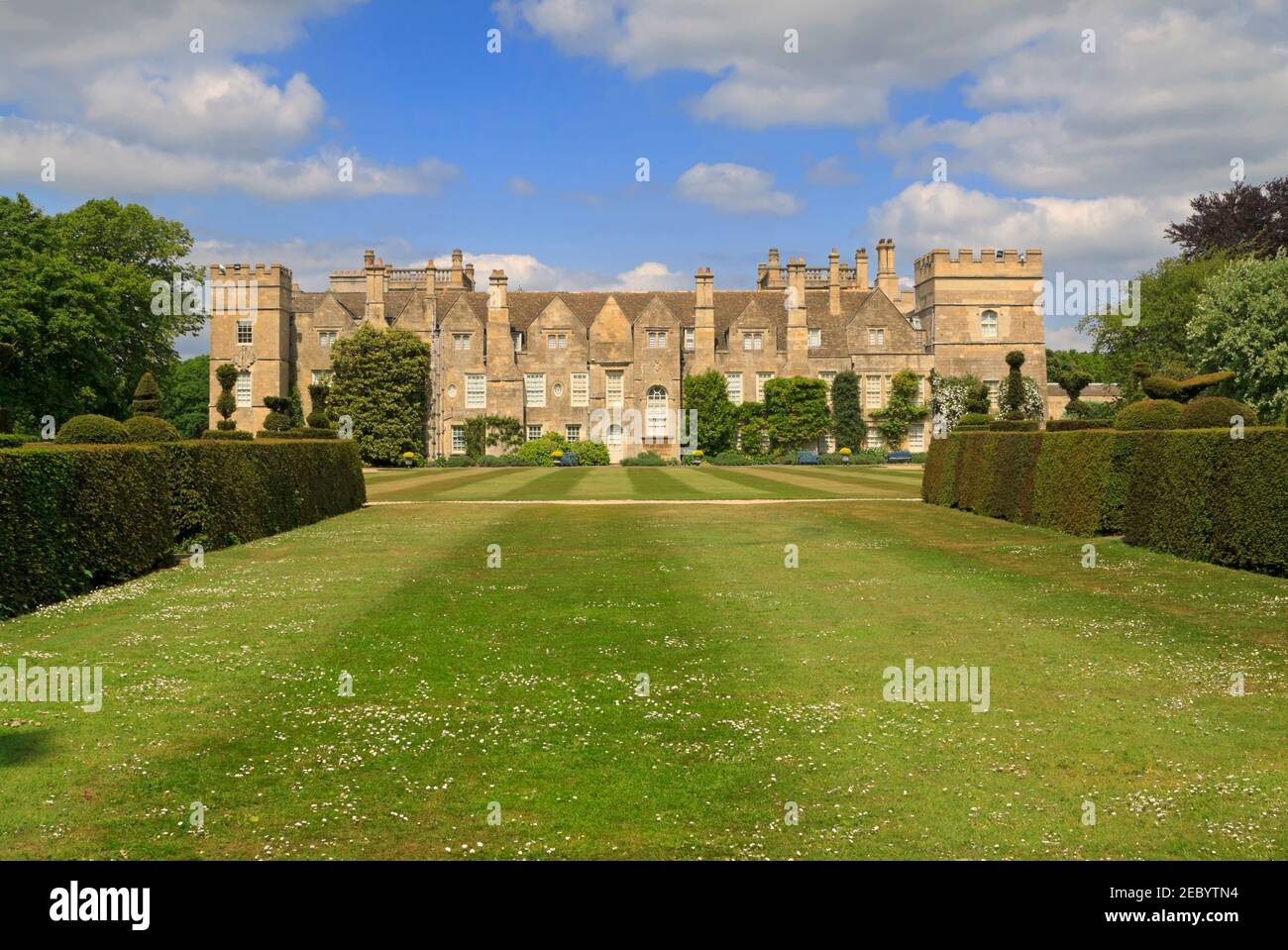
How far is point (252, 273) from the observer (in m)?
66.8

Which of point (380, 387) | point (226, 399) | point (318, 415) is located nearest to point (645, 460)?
point (380, 387)

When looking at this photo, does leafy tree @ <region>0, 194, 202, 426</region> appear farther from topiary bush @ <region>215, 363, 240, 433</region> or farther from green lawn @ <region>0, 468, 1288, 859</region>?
green lawn @ <region>0, 468, 1288, 859</region>

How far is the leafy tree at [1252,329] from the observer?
137 feet

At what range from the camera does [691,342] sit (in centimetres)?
6881

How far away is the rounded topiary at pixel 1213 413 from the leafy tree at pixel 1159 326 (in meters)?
37.5

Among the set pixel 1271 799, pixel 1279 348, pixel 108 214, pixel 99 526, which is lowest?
pixel 1271 799

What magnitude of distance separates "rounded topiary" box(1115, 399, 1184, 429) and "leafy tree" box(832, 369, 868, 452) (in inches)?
1799

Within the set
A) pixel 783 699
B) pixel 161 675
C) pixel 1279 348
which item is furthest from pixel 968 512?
pixel 1279 348

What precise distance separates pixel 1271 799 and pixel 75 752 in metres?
7.67

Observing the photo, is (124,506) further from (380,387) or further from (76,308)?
(380,387)

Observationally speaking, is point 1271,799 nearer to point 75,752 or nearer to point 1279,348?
point 75,752

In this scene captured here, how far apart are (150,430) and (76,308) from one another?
106 ft

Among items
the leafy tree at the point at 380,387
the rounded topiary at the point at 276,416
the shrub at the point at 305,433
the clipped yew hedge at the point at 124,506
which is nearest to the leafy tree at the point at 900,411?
the leafy tree at the point at 380,387

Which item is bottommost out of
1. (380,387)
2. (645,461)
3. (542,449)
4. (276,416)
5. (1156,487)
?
(645,461)
